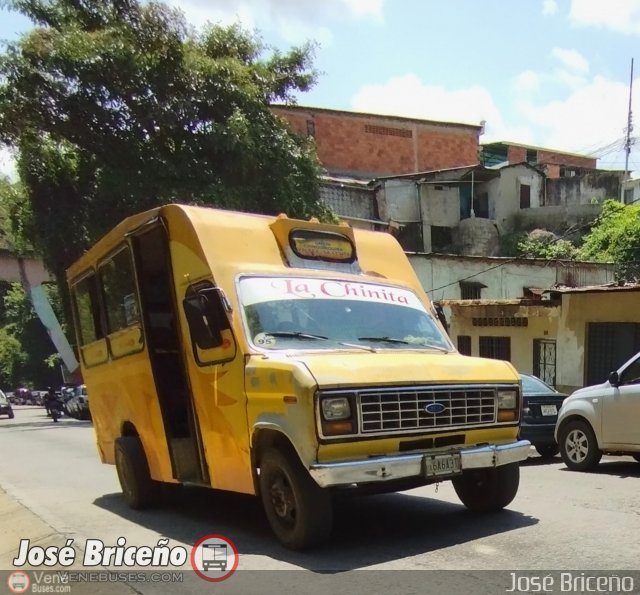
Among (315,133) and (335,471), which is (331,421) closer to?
(335,471)

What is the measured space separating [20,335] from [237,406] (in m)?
49.1

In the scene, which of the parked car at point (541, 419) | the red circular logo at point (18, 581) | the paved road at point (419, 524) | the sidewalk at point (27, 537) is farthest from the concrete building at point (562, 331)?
the red circular logo at point (18, 581)

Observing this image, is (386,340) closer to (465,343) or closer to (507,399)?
(507,399)

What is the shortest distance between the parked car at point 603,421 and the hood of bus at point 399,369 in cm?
346

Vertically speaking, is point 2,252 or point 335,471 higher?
point 2,252

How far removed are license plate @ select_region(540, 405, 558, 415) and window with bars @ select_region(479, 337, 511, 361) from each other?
28.2ft

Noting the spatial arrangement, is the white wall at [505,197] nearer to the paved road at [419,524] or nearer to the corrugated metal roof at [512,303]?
the corrugated metal roof at [512,303]

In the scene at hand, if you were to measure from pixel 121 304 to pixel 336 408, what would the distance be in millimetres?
3572

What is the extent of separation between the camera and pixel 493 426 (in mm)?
5703

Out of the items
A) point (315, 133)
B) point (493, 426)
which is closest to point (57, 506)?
point (493, 426)

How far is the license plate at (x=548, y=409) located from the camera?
11.0 meters

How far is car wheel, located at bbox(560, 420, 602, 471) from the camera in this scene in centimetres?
915

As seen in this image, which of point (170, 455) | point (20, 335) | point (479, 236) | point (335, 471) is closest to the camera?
point (335, 471)

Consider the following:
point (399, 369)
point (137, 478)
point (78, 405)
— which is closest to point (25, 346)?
point (78, 405)
